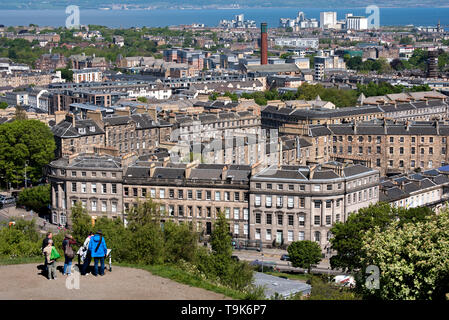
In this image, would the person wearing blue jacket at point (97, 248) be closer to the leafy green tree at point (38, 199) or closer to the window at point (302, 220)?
the window at point (302, 220)

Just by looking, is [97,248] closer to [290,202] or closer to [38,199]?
[290,202]

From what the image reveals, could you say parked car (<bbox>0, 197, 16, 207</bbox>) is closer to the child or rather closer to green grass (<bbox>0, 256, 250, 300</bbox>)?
green grass (<bbox>0, 256, 250, 300</bbox>)

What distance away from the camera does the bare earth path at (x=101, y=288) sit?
30781mm

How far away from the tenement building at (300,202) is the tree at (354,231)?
12.3ft

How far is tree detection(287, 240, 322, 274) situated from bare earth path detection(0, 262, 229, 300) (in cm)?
2689

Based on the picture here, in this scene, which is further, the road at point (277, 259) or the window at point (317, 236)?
the window at point (317, 236)

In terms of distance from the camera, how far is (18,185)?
295 ft

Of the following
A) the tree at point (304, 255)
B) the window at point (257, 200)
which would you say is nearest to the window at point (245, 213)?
the window at point (257, 200)

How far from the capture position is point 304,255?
6038cm

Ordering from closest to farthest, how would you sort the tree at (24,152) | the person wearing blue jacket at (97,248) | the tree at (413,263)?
the person wearing blue jacket at (97,248), the tree at (413,263), the tree at (24,152)

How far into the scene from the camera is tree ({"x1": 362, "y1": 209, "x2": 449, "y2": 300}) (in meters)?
38.6

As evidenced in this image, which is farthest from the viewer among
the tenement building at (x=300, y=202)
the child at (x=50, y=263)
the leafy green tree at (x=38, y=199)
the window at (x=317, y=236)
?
the leafy green tree at (x=38, y=199)

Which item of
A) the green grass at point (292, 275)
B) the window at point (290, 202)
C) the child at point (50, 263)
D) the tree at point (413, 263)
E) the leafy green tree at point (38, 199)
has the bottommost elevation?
the green grass at point (292, 275)
